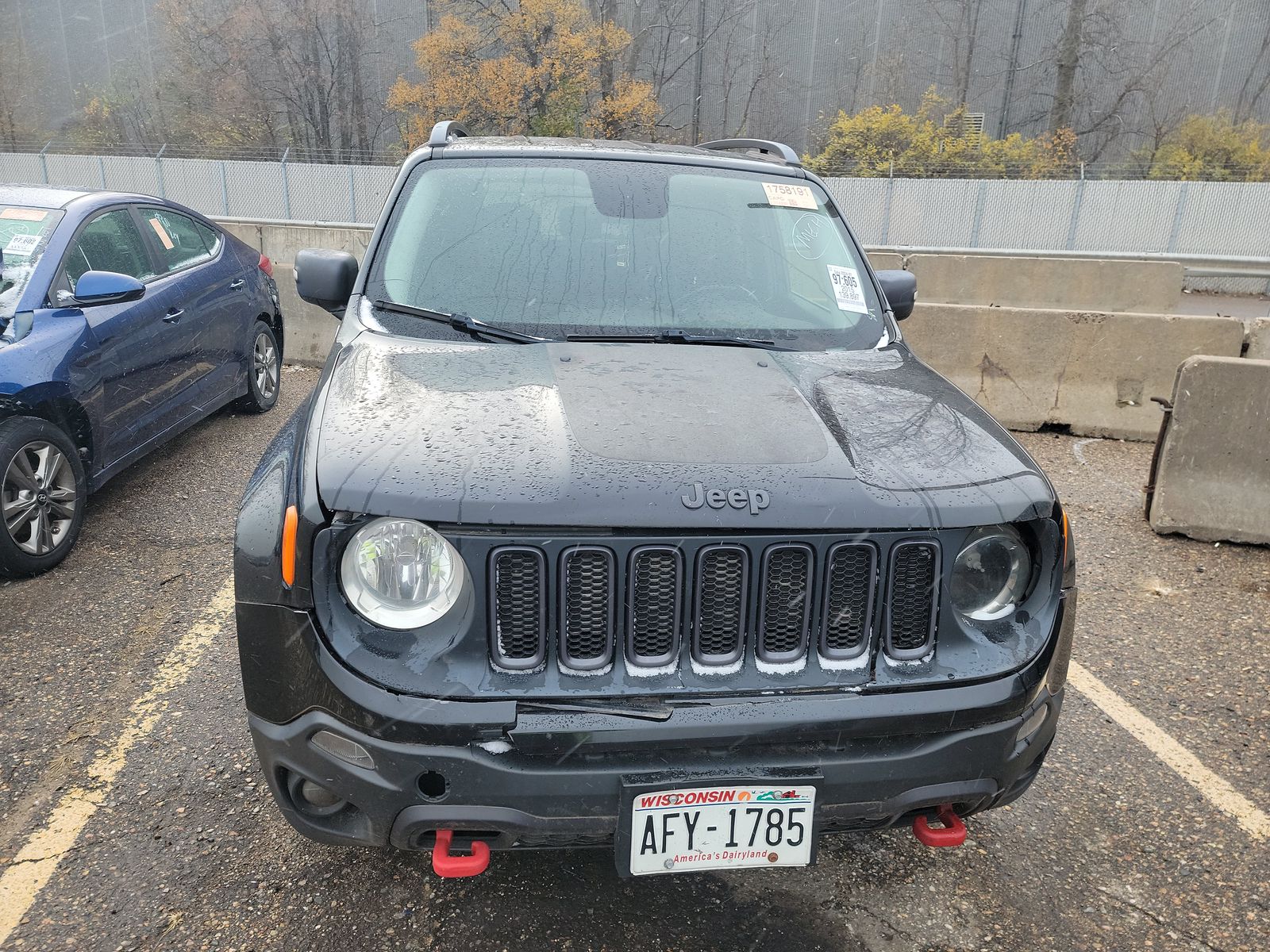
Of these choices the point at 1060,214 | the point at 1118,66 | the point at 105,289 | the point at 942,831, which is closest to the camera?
the point at 942,831

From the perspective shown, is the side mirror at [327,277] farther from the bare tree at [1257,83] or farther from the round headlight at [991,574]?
the bare tree at [1257,83]

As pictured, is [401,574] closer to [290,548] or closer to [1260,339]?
[290,548]

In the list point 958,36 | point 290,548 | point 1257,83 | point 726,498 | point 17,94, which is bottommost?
point 17,94

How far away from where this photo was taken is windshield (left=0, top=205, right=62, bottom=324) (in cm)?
439

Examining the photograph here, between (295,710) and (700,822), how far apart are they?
91cm

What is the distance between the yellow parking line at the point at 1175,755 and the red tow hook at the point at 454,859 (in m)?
2.49

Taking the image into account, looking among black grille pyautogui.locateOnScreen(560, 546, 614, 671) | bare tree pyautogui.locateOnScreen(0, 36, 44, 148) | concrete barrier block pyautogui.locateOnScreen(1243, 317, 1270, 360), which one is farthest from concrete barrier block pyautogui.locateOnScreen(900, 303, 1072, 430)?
bare tree pyautogui.locateOnScreen(0, 36, 44, 148)

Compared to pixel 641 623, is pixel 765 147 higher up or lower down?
higher up

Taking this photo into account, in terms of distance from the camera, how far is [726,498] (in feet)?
6.41

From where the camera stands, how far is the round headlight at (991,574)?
84.2 inches

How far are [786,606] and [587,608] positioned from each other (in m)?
0.45

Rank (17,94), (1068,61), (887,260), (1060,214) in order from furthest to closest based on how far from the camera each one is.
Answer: (17,94)
(1068,61)
(1060,214)
(887,260)

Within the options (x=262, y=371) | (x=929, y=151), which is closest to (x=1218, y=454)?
(x=262, y=371)

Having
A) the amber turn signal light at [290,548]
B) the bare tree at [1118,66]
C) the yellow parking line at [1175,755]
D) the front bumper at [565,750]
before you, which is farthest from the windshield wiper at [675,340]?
the bare tree at [1118,66]
